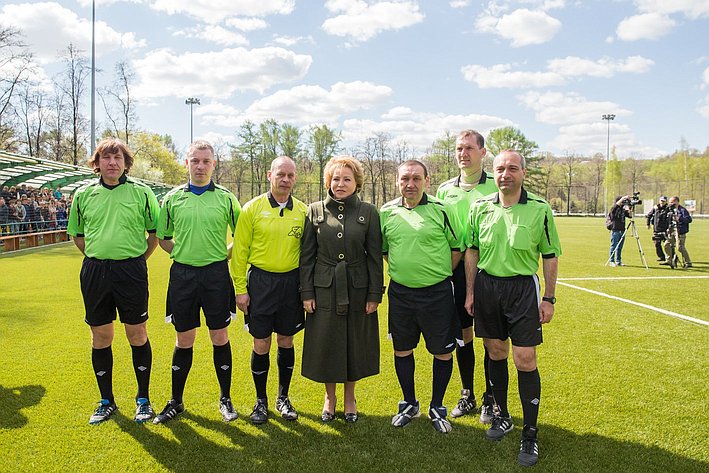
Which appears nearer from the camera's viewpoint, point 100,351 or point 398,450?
point 398,450

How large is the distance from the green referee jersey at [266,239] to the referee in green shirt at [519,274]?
1.41m

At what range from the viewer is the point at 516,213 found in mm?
3262

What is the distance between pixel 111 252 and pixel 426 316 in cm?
239

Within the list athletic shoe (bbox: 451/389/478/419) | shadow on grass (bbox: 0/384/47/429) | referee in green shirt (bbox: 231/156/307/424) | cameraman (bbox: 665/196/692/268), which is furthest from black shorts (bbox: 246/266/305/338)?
cameraman (bbox: 665/196/692/268)

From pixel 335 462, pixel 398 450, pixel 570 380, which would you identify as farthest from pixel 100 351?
pixel 570 380

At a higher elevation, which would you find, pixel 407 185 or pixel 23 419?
pixel 407 185

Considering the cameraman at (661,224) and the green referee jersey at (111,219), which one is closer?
the green referee jersey at (111,219)

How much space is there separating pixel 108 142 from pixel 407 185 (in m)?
2.32

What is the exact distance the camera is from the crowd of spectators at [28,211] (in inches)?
675

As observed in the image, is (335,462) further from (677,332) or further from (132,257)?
(677,332)

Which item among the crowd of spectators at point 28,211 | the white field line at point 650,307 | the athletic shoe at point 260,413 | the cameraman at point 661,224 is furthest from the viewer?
the crowd of spectators at point 28,211

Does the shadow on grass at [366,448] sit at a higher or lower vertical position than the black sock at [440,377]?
lower

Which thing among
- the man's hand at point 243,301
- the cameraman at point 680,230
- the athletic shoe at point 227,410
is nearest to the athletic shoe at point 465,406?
the athletic shoe at point 227,410

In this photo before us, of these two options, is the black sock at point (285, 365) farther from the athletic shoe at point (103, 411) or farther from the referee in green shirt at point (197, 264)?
the athletic shoe at point (103, 411)
